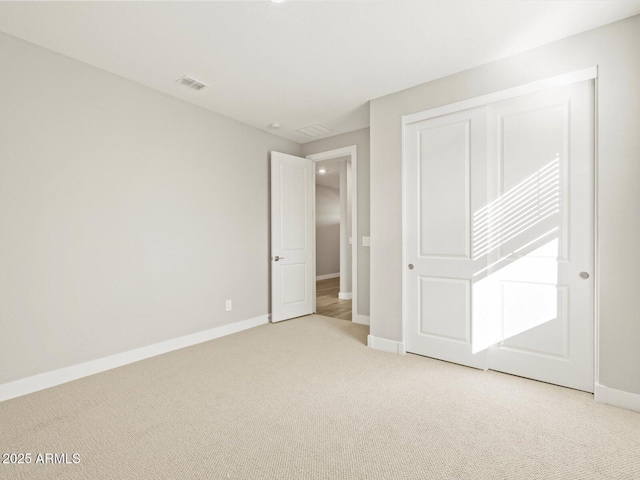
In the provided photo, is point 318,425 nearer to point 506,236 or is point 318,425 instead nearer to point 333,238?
point 506,236

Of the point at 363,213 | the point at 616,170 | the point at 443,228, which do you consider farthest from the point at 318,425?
the point at 363,213

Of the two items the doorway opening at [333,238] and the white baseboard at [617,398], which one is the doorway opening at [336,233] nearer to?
the doorway opening at [333,238]

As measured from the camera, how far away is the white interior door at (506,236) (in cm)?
230

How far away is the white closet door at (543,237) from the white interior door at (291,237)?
2576 mm

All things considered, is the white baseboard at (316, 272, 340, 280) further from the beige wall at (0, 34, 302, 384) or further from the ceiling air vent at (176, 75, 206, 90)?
the ceiling air vent at (176, 75, 206, 90)

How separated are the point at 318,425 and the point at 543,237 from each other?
220 cm

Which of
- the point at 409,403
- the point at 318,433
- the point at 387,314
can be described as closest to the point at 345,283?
the point at 387,314

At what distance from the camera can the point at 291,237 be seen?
454 cm

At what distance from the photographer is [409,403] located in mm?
2143

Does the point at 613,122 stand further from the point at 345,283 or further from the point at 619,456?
the point at 345,283

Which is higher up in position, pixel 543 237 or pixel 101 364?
pixel 543 237

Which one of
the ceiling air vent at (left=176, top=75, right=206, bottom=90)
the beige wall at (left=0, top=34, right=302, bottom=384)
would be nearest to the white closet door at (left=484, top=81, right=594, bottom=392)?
the ceiling air vent at (left=176, top=75, right=206, bottom=90)

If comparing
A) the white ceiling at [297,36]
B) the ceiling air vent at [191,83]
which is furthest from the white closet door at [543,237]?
the ceiling air vent at [191,83]

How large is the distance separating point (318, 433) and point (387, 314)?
1.62 metres
